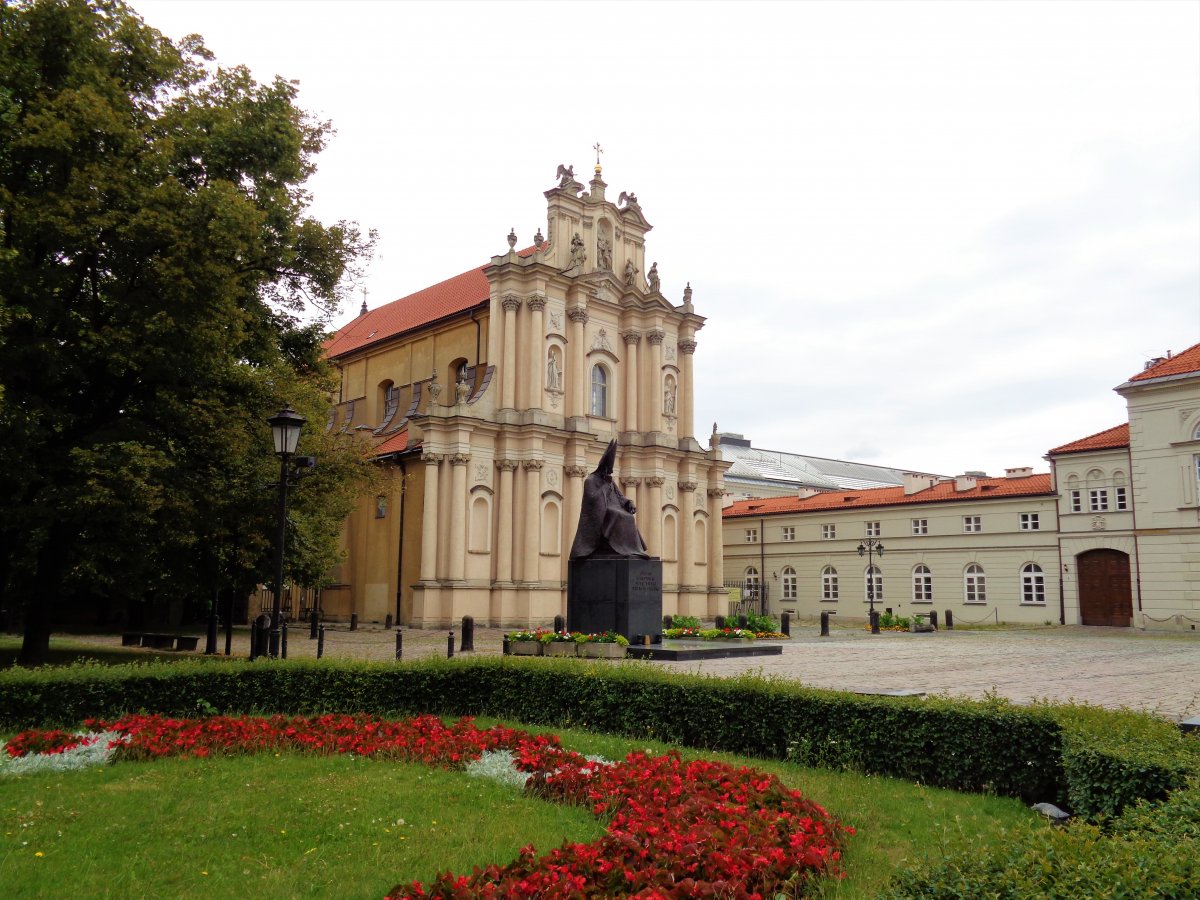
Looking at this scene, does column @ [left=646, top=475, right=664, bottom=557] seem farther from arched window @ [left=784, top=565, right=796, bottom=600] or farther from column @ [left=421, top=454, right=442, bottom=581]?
arched window @ [left=784, top=565, right=796, bottom=600]

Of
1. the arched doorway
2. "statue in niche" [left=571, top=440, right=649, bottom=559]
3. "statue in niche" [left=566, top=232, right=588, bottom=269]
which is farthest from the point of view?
"statue in niche" [left=566, top=232, right=588, bottom=269]

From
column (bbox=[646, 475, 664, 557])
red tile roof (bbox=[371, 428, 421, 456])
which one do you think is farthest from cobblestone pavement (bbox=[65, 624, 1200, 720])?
column (bbox=[646, 475, 664, 557])

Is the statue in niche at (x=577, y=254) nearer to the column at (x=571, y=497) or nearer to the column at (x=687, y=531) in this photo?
the column at (x=571, y=497)

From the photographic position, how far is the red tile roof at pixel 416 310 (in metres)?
47.4

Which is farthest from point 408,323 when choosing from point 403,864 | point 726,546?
point 403,864

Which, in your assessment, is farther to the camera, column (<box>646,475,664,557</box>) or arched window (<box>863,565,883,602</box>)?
arched window (<box>863,565,883,602</box>)

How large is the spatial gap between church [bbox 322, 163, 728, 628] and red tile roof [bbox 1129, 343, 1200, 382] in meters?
20.4

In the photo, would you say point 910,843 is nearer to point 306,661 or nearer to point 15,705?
point 306,661

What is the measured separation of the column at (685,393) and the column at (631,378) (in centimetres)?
302

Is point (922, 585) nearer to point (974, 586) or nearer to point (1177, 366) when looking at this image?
point (974, 586)

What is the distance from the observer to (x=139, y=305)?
57.7 ft

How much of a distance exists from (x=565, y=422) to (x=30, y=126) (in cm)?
2864

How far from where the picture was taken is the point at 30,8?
17.2 metres

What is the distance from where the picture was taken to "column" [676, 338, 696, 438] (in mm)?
48438
